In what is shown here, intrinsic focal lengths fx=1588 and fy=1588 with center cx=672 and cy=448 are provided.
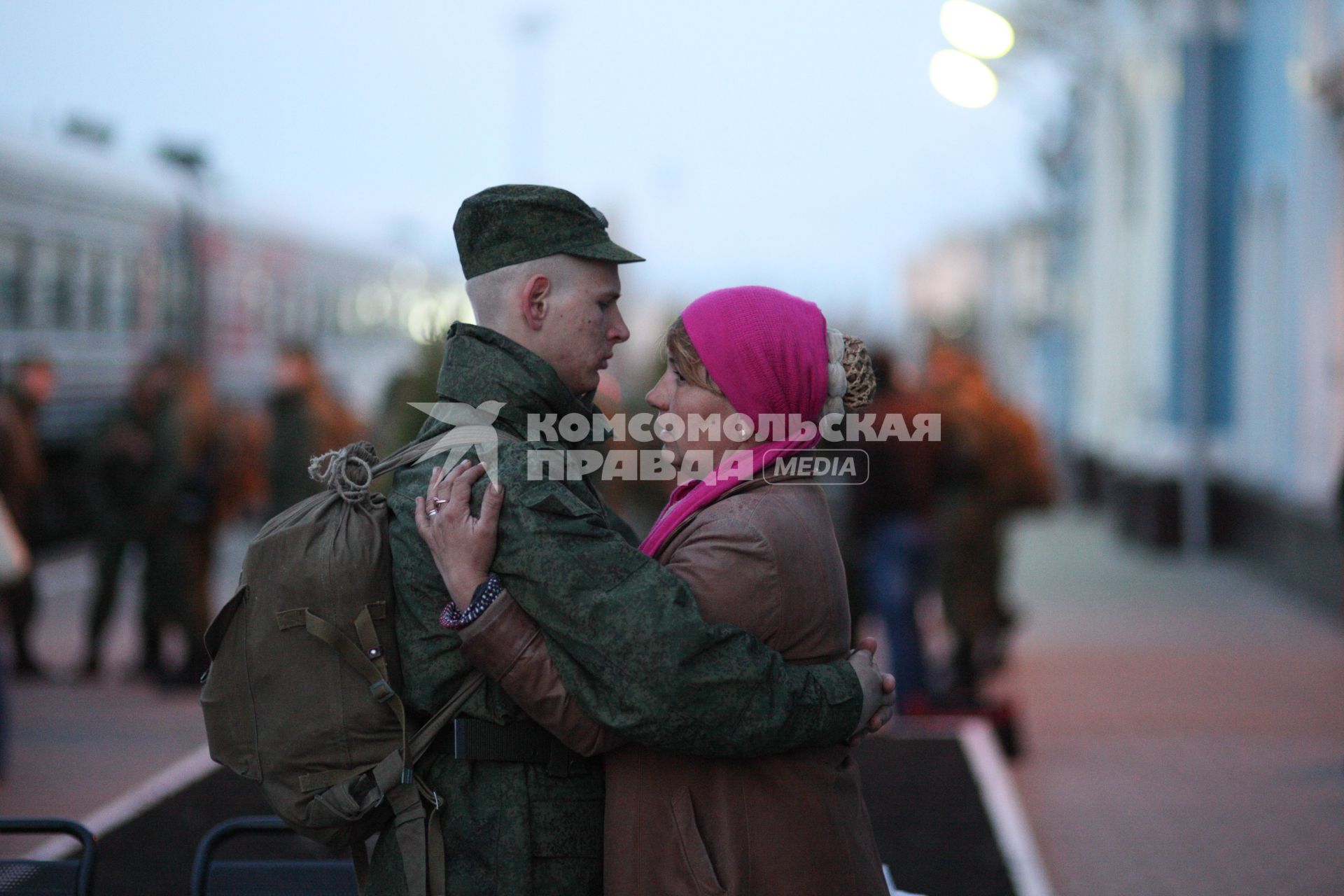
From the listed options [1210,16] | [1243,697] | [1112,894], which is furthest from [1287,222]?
[1112,894]

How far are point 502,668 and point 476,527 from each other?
8.6 inches

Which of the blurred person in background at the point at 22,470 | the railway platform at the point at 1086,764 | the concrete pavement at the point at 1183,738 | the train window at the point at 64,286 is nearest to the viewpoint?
the railway platform at the point at 1086,764

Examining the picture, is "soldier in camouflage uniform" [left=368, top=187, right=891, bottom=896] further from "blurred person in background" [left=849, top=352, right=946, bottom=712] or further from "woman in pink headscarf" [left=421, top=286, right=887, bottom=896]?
"blurred person in background" [left=849, top=352, right=946, bottom=712]

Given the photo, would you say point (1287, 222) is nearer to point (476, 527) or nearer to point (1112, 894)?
point (1112, 894)

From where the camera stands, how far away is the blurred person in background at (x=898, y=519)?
8305 mm

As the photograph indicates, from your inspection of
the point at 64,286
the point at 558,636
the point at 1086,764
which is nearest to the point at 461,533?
the point at 558,636

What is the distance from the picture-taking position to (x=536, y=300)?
2635mm

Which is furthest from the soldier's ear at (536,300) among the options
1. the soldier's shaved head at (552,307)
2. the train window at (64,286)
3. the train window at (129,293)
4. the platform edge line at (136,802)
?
the train window at (129,293)

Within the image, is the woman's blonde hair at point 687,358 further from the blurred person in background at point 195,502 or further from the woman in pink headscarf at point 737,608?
the blurred person in background at point 195,502

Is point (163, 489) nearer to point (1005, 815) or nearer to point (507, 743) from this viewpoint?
point (1005, 815)

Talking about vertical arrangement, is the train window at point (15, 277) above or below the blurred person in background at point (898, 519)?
above

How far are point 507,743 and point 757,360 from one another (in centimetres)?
73

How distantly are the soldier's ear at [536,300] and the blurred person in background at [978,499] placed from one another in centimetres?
616

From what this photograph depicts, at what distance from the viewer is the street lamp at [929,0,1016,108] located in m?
8.96
